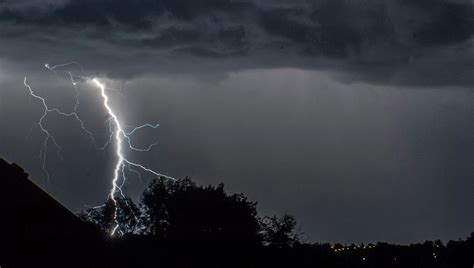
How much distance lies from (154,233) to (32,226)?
2567 cm

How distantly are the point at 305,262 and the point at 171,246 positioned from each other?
9345 millimetres

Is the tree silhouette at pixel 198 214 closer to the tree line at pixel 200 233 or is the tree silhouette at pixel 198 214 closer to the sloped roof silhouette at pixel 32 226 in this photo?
the tree line at pixel 200 233

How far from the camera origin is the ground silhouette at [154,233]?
30.8 meters

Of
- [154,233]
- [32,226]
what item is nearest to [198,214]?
[154,233]

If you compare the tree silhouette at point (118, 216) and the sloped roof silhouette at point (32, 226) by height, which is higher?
the tree silhouette at point (118, 216)

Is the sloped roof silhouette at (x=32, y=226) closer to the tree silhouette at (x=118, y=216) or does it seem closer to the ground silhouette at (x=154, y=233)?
the ground silhouette at (x=154, y=233)

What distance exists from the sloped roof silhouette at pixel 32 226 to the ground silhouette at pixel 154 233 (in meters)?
0.03

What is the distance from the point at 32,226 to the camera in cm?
3081

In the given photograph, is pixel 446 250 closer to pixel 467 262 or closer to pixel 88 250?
pixel 467 262

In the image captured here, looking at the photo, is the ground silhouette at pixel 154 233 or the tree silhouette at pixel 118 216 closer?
the ground silhouette at pixel 154 233

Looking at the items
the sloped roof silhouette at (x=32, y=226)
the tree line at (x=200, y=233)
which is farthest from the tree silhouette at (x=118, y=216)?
the sloped roof silhouette at (x=32, y=226)

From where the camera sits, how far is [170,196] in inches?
2415

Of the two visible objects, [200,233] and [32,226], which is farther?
[200,233]

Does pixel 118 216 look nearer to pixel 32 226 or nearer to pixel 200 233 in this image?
pixel 200 233
